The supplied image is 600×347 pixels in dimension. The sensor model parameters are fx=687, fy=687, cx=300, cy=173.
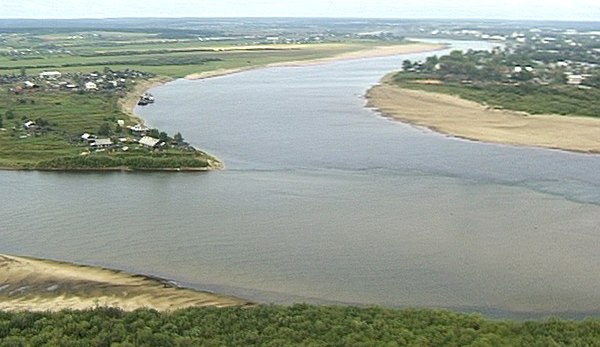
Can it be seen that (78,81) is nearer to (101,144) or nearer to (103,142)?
(103,142)

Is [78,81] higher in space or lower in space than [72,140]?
higher

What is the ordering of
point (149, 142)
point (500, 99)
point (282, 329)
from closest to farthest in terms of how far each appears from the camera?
point (282, 329) → point (149, 142) → point (500, 99)

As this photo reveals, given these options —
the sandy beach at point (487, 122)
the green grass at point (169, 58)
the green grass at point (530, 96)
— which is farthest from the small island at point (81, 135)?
the green grass at point (530, 96)

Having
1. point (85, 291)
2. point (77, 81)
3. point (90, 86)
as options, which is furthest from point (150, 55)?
point (85, 291)

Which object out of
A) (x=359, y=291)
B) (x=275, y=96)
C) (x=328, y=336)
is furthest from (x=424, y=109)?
(x=328, y=336)

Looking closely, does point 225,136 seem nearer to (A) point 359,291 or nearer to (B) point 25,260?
(B) point 25,260
